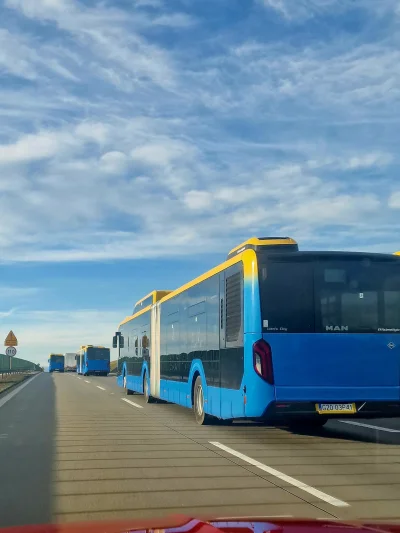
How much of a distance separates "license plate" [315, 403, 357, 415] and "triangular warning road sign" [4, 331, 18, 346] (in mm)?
39492

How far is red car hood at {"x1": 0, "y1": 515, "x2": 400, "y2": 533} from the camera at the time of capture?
161 inches

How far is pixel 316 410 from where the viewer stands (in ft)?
34.1

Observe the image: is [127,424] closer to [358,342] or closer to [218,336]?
[218,336]

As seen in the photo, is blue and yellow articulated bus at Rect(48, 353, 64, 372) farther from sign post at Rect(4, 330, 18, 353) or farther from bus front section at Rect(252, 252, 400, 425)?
bus front section at Rect(252, 252, 400, 425)

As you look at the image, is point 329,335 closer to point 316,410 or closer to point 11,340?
point 316,410

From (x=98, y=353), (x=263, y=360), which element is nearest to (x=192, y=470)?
(x=263, y=360)

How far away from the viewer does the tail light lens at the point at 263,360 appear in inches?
411

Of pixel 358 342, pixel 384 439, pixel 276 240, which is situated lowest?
pixel 384 439

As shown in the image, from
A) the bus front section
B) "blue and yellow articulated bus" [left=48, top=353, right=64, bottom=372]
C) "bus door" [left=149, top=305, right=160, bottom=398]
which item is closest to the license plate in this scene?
the bus front section

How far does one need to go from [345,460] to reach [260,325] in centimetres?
238

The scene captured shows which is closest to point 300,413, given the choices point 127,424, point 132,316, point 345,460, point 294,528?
point 345,460

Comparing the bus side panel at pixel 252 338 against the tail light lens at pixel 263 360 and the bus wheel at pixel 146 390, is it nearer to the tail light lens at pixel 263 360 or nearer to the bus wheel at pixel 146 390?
the tail light lens at pixel 263 360

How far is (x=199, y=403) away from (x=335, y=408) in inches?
169

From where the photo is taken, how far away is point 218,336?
41.5 feet
